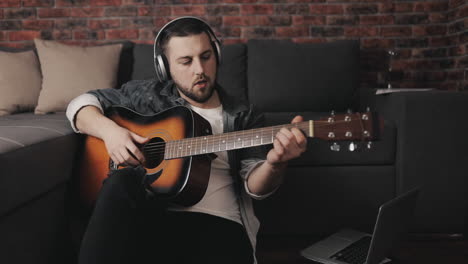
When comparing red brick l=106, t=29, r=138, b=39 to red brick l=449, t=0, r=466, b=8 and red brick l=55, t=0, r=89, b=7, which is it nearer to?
red brick l=55, t=0, r=89, b=7

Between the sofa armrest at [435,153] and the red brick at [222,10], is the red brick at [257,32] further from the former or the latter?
the sofa armrest at [435,153]

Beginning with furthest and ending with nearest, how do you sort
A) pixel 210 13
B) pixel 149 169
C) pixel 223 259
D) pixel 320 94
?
pixel 210 13 < pixel 320 94 < pixel 149 169 < pixel 223 259

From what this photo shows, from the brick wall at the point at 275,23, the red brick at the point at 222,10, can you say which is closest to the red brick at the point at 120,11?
the brick wall at the point at 275,23

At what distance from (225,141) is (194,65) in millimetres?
304

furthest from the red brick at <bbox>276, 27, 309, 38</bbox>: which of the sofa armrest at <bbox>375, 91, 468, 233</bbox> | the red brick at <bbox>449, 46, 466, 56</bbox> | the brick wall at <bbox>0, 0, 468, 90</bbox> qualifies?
the sofa armrest at <bbox>375, 91, 468, 233</bbox>

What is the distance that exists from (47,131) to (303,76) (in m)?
1.44

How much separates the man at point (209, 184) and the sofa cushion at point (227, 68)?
2.69ft

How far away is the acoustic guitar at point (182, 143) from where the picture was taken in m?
0.84

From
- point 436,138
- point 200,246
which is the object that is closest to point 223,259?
point 200,246

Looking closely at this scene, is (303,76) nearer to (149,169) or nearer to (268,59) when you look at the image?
(268,59)

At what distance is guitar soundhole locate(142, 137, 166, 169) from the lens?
104 cm

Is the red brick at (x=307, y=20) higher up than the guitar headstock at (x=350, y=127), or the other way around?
the red brick at (x=307, y=20)

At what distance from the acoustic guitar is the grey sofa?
6 cm

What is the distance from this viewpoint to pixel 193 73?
1.11m
